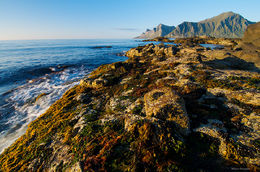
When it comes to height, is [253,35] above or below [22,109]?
above

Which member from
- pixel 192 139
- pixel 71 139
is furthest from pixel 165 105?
pixel 71 139

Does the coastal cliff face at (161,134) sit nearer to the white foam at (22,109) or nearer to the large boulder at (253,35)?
the white foam at (22,109)

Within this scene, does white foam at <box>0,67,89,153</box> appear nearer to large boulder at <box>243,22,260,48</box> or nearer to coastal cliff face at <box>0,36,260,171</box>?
coastal cliff face at <box>0,36,260,171</box>

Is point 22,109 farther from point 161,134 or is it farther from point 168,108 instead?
point 168,108

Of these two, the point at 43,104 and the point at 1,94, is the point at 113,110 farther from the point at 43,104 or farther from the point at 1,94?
the point at 1,94

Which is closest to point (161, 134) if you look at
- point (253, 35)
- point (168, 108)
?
point (168, 108)

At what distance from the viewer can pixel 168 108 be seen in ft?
16.6

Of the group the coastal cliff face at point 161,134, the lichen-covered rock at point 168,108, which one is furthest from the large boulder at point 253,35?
the lichen-covered rock at point 168,108

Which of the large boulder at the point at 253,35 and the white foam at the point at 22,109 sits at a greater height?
the large boulder at the point at 253,35

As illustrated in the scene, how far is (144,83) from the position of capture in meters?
9.32

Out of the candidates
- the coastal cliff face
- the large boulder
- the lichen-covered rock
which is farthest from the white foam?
the large boulder

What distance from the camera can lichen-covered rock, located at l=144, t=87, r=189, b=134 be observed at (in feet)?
15.2

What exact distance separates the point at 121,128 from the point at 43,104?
12.0 metres

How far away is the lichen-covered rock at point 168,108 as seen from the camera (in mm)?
4645
